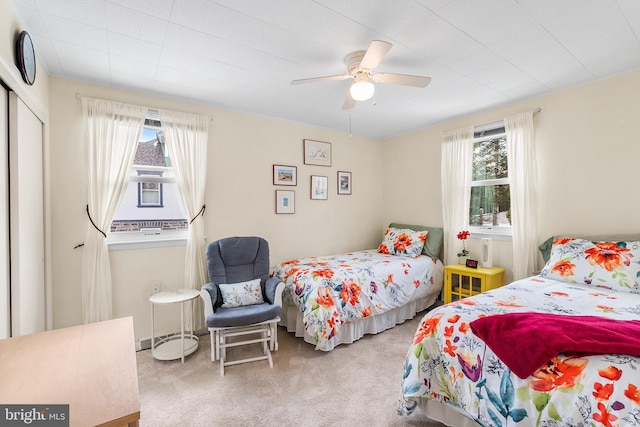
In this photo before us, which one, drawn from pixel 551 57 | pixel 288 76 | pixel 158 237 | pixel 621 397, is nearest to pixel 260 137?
pixel 288 76

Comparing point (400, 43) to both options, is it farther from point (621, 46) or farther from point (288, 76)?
point (621, 46)

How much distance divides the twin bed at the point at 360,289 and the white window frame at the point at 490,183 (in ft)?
1.45

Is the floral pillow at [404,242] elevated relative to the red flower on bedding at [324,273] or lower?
elevated

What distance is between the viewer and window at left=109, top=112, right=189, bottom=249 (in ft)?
9.59

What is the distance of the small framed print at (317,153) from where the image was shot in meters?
4.03

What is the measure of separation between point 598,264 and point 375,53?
2.40 meters

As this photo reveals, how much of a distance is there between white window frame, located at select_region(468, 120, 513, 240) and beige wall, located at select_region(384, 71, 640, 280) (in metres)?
0.08

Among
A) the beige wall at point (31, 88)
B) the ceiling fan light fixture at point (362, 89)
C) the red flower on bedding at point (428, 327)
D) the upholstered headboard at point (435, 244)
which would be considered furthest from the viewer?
the upholstered headboard at point (435, 244)

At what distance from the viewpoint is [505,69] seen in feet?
8.11

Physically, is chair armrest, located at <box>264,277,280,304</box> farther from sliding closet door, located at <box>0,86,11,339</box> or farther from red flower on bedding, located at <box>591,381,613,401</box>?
red flower on bedding, located at <box>591,381,613,401</box>

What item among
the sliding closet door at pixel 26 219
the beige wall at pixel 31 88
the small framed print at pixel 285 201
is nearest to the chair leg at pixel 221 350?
the sliding closet door at pixel 26 219

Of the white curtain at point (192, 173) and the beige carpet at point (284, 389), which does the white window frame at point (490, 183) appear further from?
the white curtain at point (192, 173)

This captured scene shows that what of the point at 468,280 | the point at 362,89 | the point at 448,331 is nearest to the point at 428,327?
the point at 448,331
